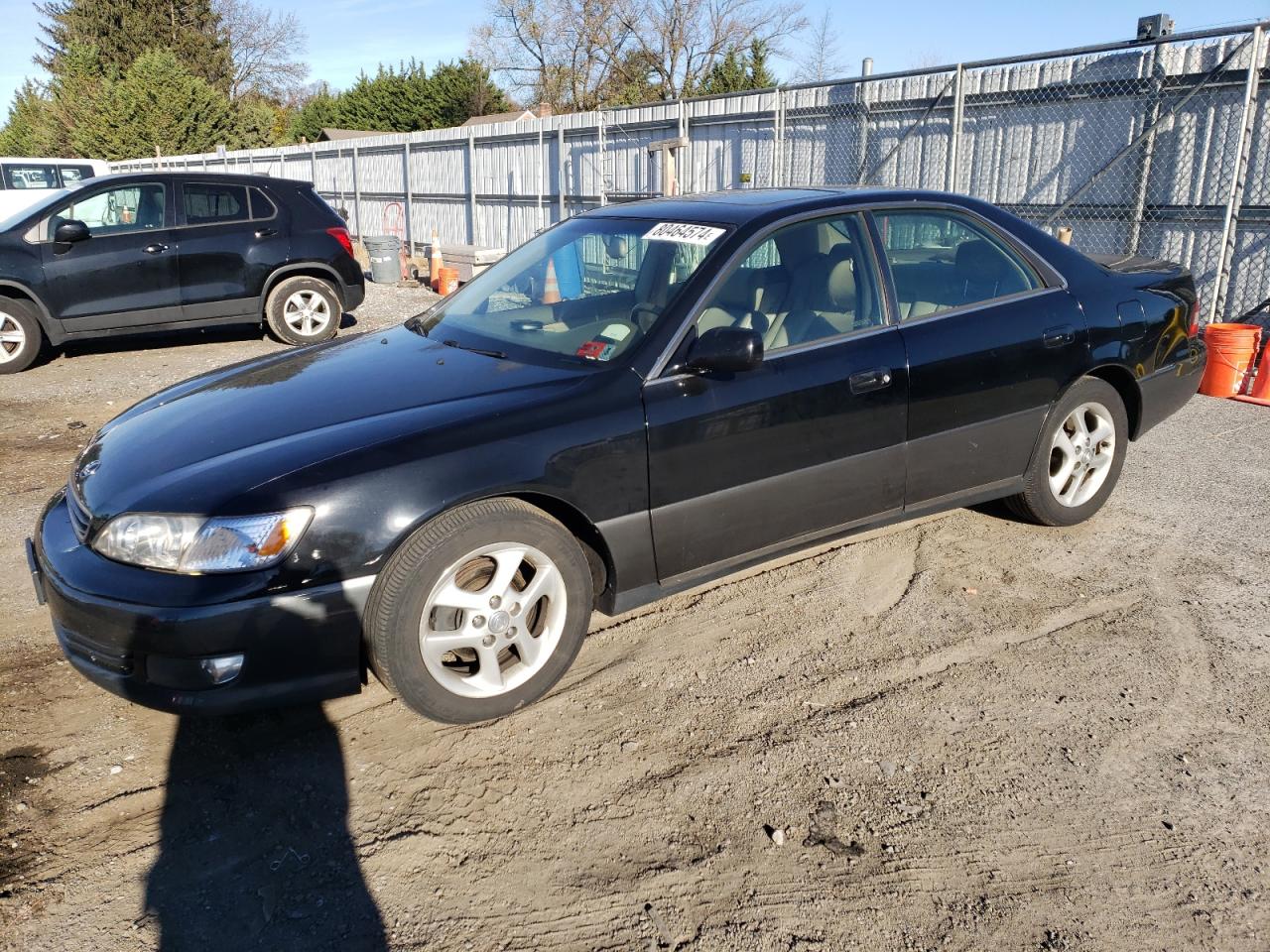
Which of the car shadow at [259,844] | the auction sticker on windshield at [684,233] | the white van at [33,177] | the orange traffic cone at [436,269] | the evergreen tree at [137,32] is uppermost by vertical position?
the evergreen tree at [137,32]

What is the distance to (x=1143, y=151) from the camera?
9.86 m

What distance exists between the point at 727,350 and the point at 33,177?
19770 mm

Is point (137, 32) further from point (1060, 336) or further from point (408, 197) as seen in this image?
point (1060, 336)

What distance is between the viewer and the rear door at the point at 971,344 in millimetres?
4234

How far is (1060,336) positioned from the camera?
4.60 metres

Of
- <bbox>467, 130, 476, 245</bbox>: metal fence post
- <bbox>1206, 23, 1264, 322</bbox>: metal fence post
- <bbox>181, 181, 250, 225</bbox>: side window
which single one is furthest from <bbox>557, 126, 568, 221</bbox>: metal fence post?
<bbox>1206, 23, 1264, 322</bbox>: metal fence post

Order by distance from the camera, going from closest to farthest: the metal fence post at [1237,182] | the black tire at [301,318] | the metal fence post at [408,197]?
the metal fence post at [1237,182] < the black tire at [301,318] < the metal fence post at [408,197]

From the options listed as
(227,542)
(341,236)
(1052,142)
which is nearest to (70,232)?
(341,236)

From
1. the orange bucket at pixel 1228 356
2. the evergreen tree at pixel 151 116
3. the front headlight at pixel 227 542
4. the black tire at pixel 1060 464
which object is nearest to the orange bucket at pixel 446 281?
the orange bucket at pixel 1228 356

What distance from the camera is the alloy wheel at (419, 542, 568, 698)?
3.20 meters

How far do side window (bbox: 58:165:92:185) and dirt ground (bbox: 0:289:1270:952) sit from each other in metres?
17.7

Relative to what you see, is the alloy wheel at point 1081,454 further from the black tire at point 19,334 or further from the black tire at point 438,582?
the black tire at point 19,334

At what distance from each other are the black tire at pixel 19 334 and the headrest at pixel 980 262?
868 centimetres

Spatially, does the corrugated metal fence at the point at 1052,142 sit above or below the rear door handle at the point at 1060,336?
above
